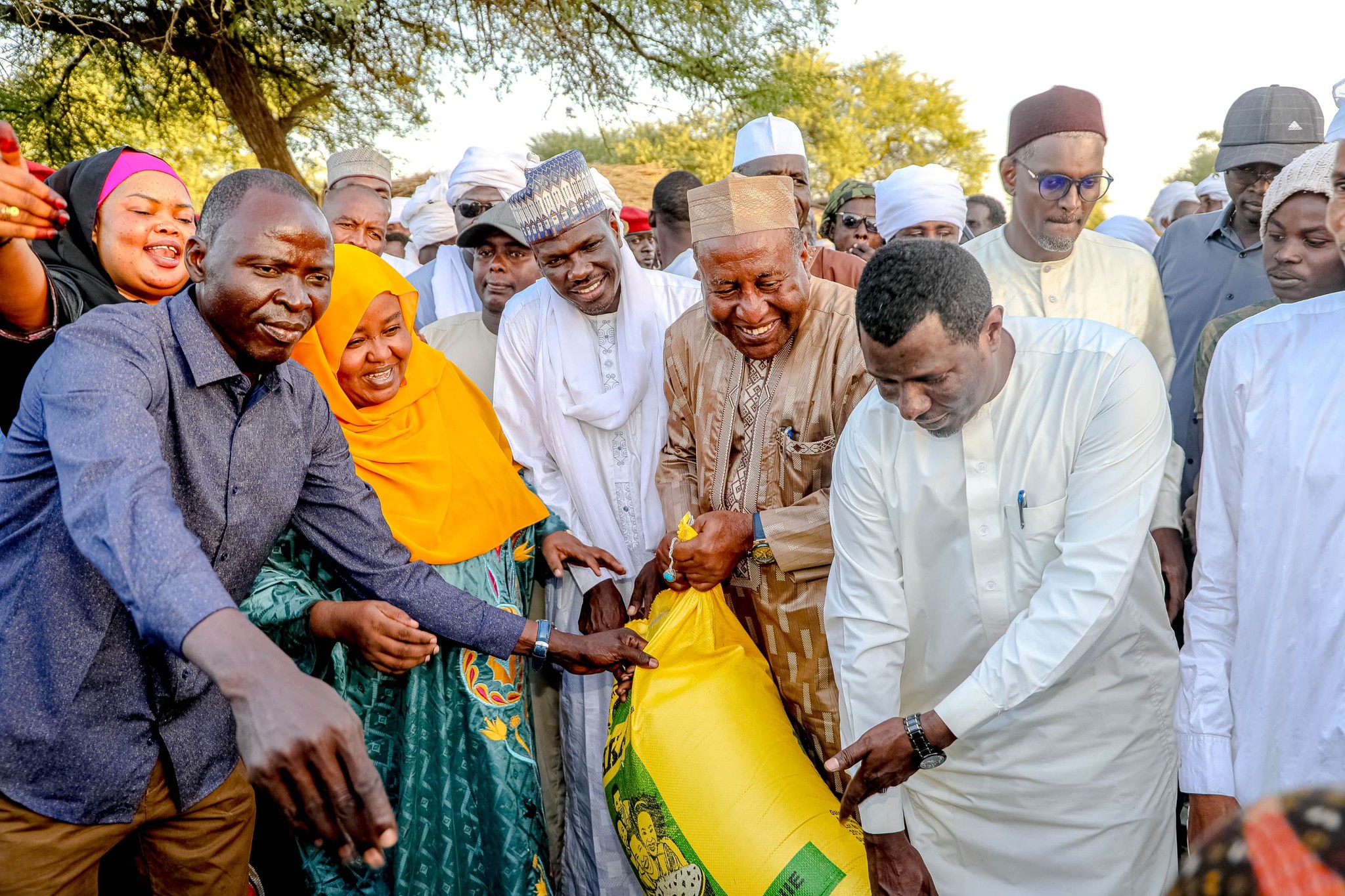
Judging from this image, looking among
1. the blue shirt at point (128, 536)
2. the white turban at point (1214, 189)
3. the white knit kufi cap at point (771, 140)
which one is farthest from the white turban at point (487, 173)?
the white turban at point (1214, 189)

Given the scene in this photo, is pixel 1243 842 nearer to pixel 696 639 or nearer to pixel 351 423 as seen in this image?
pixel 696 639

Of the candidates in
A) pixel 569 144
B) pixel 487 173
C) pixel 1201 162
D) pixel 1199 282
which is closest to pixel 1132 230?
pixel 1199 282

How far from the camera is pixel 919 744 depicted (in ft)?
7.28

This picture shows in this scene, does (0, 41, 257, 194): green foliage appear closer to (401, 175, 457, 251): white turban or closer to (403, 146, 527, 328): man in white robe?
(401, 175, 457, 251): white turban

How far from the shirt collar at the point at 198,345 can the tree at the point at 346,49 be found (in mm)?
8702

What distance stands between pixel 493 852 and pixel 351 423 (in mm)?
1383

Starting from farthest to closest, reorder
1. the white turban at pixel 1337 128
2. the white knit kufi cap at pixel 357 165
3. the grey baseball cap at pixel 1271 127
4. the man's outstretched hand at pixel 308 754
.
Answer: the white knit kufi cap at pixel 357 165, the grey baseball cap at pixel 1271 127, the white turban at pixel 1337 128, the man's outstretched hand at pixel 308 754

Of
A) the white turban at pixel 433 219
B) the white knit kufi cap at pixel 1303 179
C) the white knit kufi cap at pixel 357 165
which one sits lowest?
the white knit kufi cap at pixel 1303 179

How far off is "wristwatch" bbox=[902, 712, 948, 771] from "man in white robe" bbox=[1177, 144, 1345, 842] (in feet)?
1.65

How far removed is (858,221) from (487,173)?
2924 millimetres

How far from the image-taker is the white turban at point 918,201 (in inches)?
244

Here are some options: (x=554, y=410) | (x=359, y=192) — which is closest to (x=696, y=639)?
(x=554, y=410)

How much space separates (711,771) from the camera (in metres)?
2.71

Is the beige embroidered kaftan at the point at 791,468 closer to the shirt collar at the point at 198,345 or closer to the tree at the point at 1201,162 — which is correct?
the shirt collar at the point at 198,345
